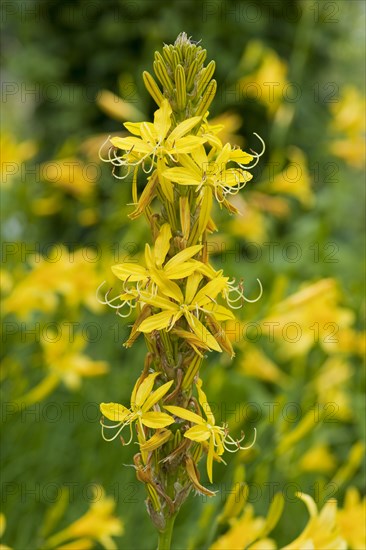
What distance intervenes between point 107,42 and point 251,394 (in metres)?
2.78

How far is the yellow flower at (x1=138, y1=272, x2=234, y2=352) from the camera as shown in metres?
0.83

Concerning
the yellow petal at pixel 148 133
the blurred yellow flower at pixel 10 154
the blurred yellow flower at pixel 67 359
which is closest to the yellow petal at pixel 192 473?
the yellow petal at pixel 148 133

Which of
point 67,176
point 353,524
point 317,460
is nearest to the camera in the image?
point 353,524

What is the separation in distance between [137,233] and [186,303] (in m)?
1.72

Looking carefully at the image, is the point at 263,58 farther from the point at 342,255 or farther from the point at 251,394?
the point at 251,394

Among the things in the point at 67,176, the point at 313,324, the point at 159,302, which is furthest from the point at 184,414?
the point at 67,176

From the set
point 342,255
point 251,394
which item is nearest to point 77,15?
point 342,255

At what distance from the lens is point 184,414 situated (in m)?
0.84

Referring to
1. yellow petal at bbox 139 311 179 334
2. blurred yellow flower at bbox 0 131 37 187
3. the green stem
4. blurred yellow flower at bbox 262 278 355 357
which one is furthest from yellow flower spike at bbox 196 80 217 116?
blurred yellow flower at bbox 0 131 37 187

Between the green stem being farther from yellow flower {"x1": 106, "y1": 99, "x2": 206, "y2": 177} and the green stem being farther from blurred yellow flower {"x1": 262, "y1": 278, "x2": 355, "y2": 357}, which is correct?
blurred yellow flower {"x1": 262, "y1": 278, "x2": 355, "y2": 357}

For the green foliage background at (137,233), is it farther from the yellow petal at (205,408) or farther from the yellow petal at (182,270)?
the yellow petal at (182,270)

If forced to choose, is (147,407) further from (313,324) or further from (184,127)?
(313,324)

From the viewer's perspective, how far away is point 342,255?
368cm

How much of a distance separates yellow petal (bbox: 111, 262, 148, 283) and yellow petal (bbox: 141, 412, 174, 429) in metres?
0.16
